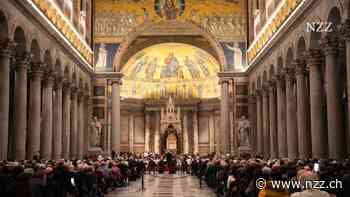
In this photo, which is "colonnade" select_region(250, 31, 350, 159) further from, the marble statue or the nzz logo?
the marble statue

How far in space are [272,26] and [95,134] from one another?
1818 centimetres

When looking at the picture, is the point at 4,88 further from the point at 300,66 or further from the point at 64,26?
the point at 300,66

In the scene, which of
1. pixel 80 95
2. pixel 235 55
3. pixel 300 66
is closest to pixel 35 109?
pixel 80 95

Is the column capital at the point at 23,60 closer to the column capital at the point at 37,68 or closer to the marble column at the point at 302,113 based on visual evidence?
the column capital at the point at 37,68

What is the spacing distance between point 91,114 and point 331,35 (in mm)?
27041

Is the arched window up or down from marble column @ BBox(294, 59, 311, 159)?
up

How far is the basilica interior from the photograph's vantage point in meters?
23.6

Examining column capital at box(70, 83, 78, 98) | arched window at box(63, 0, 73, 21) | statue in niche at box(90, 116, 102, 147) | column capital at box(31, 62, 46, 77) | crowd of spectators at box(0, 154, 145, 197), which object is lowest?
crowd of spectators at box(0, 154, 145, 197)

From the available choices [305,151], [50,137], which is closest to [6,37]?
[50,137]

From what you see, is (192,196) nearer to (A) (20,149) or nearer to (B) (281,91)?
(A) (20,149)

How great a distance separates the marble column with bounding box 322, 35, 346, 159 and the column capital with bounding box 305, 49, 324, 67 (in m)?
2.69

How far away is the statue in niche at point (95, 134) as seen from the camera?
44844mm

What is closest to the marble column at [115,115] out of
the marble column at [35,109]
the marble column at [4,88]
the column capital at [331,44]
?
the marble column at [35,109]

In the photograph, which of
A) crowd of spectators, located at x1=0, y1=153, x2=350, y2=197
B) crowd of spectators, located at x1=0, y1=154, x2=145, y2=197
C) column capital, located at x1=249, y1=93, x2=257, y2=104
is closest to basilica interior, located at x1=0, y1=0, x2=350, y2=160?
column capital, located at x1=249, y1=93, x2=257, y2=104
